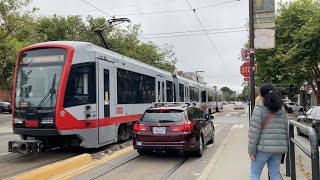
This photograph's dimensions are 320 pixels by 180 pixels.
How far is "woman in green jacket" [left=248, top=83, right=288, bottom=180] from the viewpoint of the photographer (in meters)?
5.16

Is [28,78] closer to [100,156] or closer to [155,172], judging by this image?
[100,156]

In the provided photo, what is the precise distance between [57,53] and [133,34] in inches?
1433

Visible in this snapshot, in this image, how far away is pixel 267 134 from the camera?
5199 mm

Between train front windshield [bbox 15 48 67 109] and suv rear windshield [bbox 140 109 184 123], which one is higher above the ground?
train front windshield [bbox 15 48 67 109]

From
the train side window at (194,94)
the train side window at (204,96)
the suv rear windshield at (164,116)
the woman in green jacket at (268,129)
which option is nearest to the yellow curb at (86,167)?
the suv rear windshield at (164,116)

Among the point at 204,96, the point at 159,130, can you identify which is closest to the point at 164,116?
the point at 159,130

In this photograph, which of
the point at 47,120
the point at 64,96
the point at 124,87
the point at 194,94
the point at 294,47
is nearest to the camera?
the point at 47,120

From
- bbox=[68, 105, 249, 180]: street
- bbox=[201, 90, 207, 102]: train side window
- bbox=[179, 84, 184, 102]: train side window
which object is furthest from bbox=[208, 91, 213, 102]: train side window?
bbox=[68, 105, 249, 180]: street

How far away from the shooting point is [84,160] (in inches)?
376

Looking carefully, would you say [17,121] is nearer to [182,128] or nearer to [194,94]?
[182,128]

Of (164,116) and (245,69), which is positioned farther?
(245,69)

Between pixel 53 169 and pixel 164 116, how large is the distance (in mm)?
3455

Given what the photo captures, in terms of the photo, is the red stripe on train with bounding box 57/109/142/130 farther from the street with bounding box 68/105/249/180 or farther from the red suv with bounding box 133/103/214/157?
the red suv with bounding box 133/103/214/157

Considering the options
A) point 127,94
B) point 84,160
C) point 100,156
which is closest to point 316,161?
point 84,160
